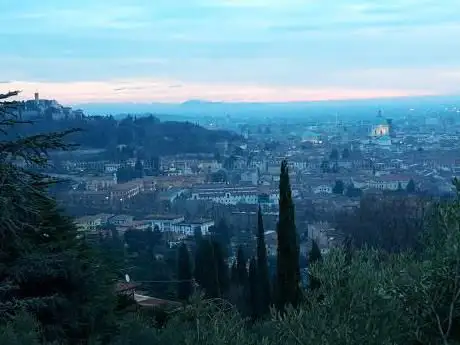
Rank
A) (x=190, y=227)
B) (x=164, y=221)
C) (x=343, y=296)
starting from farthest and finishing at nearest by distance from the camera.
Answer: (x=164, y=221), (x=190, y=227), (x=343, y=296)

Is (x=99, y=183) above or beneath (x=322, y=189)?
above

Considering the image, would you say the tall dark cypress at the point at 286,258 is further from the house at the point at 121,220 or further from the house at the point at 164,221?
the house at the point at 121,220

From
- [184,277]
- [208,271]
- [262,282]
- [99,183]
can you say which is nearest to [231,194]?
[99,183]

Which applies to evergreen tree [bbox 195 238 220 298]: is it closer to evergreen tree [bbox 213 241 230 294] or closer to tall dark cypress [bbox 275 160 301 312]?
evergreen tree [bbox 213 241 230 294]

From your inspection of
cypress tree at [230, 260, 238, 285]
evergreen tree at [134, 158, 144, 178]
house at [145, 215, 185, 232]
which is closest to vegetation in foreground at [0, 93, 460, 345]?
cypress tree at [230, 260, 238, 285]

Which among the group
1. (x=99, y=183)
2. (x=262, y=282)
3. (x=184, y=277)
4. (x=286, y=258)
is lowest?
(x=99, y=183)

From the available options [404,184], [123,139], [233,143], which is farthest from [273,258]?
[233,143]

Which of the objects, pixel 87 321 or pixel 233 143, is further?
pixel 233 143

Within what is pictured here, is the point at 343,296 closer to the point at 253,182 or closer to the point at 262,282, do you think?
the point at 262,282

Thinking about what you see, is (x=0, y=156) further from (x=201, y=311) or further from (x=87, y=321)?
(x=87, y=321)
